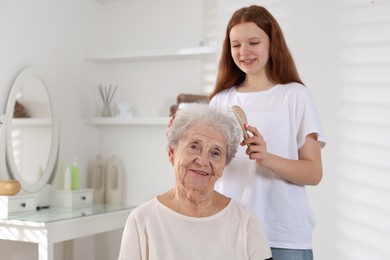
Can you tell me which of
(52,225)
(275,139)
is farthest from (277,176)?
(52,225)

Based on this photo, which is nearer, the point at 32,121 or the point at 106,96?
the point at 32,121

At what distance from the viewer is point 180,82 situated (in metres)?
3.68

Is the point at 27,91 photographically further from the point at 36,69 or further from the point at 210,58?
the point at 210,58

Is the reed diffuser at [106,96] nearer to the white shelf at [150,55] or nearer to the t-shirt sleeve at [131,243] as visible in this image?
the white shelf at [150,55]

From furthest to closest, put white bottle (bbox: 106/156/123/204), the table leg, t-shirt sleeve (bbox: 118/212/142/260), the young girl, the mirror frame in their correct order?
white bottle (bbox: 106/156/123/204) → the mirror frame → the table leg → the young girl → t-shirt sleeve (bbox: 118/212/142/260)

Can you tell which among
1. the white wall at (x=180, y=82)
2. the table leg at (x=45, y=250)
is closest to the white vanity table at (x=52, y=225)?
the table leg at (x=45, y=250)

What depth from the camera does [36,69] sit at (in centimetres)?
336

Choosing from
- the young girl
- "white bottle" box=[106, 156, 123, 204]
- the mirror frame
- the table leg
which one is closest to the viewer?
the young girl

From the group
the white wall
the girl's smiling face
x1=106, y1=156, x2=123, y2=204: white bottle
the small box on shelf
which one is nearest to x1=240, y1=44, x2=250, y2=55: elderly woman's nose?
the girl's smiling face

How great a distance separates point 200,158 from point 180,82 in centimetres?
208

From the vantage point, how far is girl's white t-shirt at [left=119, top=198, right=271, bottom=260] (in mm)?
1599

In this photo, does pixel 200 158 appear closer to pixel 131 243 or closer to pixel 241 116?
pixel 241 116

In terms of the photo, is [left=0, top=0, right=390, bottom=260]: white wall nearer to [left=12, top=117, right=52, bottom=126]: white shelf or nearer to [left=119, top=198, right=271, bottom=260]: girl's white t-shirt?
[left=12, top=117, right=52, bottom=126]: white shelf

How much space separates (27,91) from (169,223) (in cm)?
197
